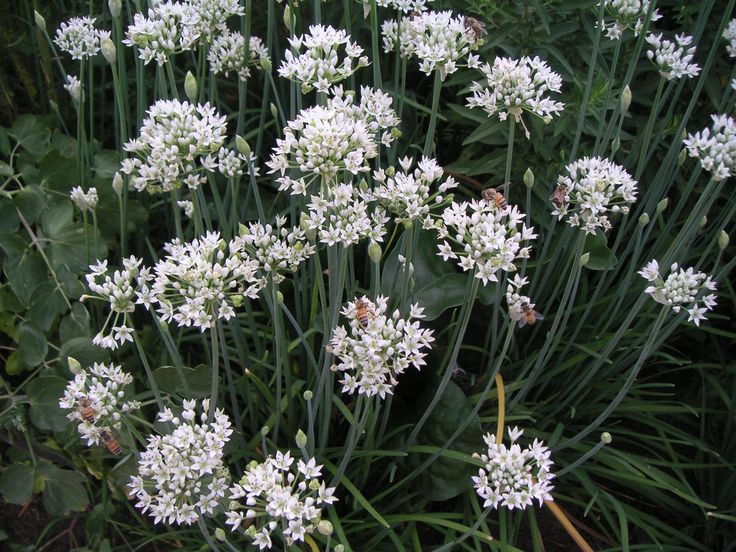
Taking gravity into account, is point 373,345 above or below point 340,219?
below

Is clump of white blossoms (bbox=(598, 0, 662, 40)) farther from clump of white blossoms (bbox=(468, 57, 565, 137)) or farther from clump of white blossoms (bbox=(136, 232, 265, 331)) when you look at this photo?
clump of white blossoms (bbox=(136, 232, 265, 331))

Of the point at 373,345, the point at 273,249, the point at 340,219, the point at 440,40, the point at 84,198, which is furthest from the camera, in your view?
the point at 84,198

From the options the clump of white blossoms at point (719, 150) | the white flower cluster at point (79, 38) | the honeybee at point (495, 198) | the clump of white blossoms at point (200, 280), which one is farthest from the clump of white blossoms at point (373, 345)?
the white flower cluster at point (79, 38)

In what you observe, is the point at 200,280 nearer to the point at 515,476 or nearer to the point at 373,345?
the point at 373,345

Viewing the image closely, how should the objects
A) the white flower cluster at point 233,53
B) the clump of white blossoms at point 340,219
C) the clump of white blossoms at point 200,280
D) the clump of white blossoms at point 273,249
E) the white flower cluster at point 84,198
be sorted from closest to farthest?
1. the clump of white blossoms at point 200,280
2. the clump of white blossoms at point 340,219
3. the clump of white blossoms at point 273,249
4. the white flower cluster at point 84,198
5. the white flower cluster at point 233,53

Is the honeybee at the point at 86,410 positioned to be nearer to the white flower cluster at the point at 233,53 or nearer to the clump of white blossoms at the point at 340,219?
the clump of white blossoms at the point at 340,219

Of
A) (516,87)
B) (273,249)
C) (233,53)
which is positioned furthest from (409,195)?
(233,53)

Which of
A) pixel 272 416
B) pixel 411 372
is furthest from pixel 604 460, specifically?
pixel 272 416
